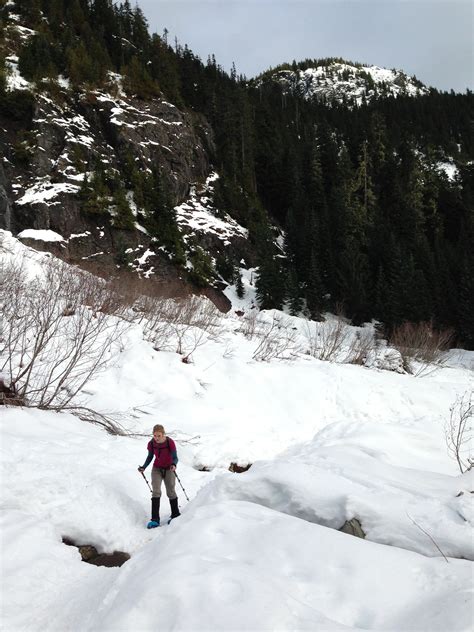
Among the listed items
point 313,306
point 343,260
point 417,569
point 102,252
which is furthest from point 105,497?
point 343,260

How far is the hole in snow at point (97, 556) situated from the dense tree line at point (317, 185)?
31478 mm

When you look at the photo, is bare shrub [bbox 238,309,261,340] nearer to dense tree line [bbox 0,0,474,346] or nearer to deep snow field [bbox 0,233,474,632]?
deep snow field [bbox 0,233,474,632]

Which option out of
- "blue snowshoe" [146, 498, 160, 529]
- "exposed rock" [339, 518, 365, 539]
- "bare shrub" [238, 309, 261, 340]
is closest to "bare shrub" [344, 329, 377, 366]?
"bare shrub" [238, 309, 261, 340]

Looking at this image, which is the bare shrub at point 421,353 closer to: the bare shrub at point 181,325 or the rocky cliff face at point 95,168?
the bare shrub at point 181,325

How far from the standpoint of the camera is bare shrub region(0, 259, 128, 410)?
8.54 meters

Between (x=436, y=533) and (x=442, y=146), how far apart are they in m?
77.5

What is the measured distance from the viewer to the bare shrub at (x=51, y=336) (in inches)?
336

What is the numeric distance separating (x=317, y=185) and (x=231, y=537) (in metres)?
55.4

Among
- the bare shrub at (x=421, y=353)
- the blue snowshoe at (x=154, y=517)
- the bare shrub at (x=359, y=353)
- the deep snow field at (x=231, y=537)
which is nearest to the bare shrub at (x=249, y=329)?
the bare shrub at (x=359, y=353)

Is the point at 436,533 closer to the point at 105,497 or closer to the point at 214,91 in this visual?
the point at 105,497

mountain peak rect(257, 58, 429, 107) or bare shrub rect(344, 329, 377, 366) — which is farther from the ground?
mountain peak rect(257, 58, 429, 107)

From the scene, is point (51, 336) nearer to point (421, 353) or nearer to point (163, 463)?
point (163, 463)

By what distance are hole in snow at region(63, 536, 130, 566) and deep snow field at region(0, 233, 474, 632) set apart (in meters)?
0.09

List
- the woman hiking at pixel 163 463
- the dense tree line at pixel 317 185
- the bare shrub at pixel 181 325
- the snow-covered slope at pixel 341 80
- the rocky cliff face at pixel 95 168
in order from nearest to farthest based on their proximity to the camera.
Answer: the woman hiking at pixel 163 463 → the bare shrub at pixel 181 325 → the rocky cliff face at pixel 95 168 → the dense tree line at pixel 317 185 → the snow-covered slope at pixel 341 80
